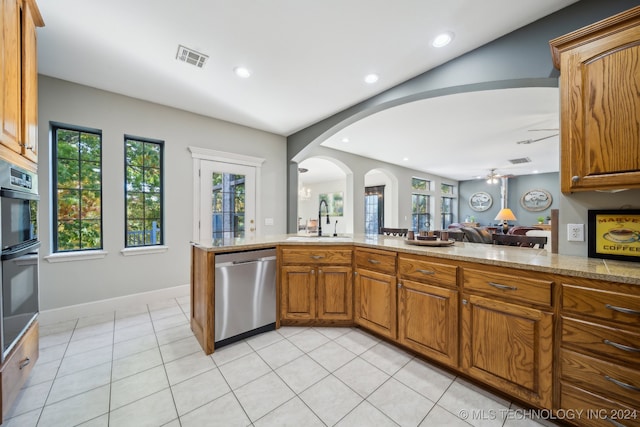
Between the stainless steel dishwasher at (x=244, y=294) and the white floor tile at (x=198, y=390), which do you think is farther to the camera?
the stainless steel dishwasher at (x=244, y=294)

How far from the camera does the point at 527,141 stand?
15.0 feet

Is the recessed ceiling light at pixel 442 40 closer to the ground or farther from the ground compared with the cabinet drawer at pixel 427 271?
farther from the ground

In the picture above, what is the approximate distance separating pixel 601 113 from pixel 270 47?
7.87 ft

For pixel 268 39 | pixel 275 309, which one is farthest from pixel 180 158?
pixel 275 309

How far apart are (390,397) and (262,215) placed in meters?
3.30

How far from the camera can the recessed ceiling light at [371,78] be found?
260cm

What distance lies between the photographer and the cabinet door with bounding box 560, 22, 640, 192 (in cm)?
129

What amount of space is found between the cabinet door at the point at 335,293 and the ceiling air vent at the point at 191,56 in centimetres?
236

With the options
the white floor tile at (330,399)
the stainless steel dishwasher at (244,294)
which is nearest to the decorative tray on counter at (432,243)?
the white floor tile at (330,399)

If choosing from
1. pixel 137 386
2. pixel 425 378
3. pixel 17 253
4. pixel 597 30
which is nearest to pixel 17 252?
pixel 17 253

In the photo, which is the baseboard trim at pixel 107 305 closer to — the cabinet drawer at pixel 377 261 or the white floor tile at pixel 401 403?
the cabinet drawer at pixel 377 261

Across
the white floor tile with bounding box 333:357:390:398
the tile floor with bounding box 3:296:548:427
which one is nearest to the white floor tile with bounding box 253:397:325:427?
the tile floor with bounding box 3:296:548:427

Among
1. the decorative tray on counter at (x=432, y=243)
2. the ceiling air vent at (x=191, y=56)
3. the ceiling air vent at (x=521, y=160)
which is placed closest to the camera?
the decorative tray on counter at (x=432, y=243)

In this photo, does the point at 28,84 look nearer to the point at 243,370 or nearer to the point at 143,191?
the point at 143,191
